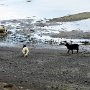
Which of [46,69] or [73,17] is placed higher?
[73,17]

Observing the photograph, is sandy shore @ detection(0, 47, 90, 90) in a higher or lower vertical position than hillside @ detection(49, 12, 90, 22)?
lower

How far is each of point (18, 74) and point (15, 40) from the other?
13.1m

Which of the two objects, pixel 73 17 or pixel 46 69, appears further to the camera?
pixel 73 17

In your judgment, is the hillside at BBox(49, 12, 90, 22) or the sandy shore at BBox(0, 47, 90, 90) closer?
the sandy shore at BBox(0, 47, 90, 90)

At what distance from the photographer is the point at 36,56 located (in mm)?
→ 31047

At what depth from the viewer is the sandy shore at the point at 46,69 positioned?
75.9 ft

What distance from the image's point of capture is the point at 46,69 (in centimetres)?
2653

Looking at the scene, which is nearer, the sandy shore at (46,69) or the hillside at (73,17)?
the sandy shore at (46,69)

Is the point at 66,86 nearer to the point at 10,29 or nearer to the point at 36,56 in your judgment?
the point at 36,56

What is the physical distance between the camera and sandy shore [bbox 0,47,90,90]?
23125 millimetres

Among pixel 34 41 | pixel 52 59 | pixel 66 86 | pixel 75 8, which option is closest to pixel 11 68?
pixel 52 59

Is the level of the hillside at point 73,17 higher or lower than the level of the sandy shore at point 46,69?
higher

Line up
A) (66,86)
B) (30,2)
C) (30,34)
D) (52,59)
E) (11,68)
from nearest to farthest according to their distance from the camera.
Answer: (66,86) → (11,68) → (52,59) → (30,34) → (30,2)

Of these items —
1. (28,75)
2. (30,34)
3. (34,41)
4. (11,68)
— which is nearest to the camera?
(28,75)
